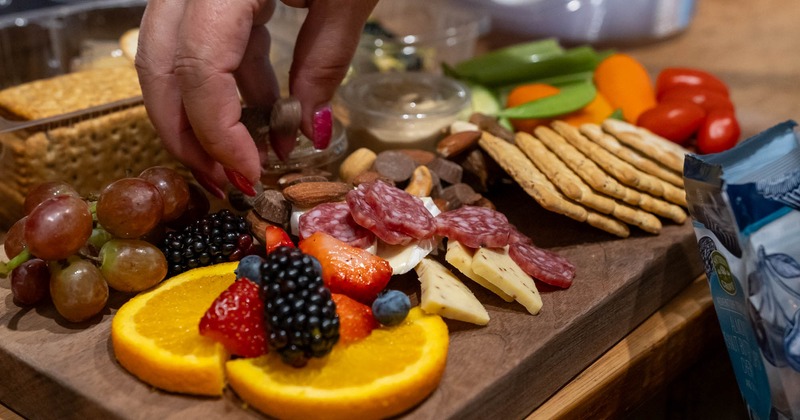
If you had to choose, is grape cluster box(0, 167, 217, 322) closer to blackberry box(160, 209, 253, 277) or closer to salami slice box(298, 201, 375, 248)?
blackberry box(160, 209, 253, 277)

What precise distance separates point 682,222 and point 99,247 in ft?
3.30

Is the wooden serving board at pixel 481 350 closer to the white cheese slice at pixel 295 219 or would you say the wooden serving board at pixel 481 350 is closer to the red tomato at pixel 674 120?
the white cheese slice at pixel 295 219

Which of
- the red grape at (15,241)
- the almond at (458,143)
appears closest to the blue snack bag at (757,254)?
the almond at (458,143)

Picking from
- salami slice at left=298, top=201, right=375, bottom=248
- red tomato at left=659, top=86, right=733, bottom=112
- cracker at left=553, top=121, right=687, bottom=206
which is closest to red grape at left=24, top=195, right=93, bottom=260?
salami slice at left=298, top=201, right=375, bottom=248

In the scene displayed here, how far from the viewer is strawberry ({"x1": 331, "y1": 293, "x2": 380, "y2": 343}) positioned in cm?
105

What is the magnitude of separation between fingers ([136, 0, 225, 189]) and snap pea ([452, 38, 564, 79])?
2.99 feet

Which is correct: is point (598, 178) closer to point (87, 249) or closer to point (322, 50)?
point (322, 50)

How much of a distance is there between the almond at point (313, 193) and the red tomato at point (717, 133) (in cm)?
87

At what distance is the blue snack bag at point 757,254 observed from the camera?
1005mm

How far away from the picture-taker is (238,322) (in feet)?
3.31

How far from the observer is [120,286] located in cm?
117

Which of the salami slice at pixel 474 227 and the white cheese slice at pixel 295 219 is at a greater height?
the salami slice at pixel 474 227

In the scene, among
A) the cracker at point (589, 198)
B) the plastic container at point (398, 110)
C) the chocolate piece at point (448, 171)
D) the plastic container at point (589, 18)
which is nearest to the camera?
the cracker at point (589, 198)

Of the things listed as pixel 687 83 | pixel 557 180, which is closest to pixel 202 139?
pixel 557 180
